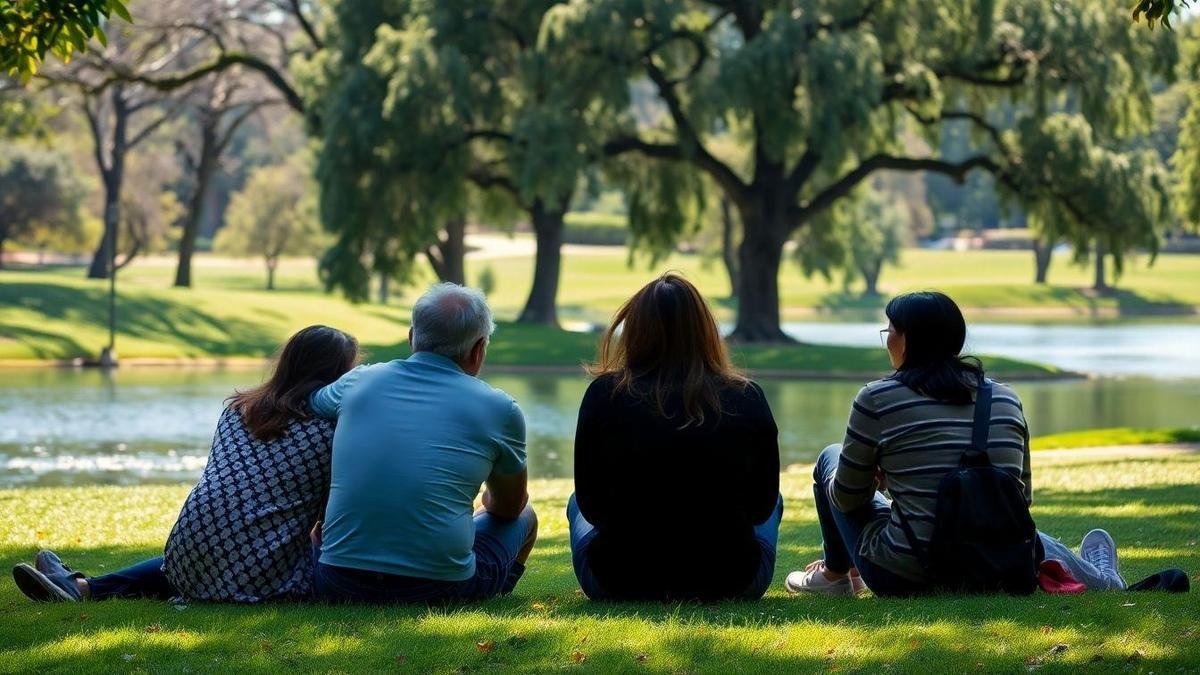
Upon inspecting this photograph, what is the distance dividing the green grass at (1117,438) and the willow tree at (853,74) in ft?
41.8

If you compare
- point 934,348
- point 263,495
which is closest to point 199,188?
point 263,495

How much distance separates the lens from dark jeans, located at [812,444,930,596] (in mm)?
5605

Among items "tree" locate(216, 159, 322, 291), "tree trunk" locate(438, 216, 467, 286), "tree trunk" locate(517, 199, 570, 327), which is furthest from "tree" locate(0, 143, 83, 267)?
"tree trunk" locate(517, 199, 570, 327)

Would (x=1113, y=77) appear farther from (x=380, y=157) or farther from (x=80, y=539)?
(x=80, y=539)

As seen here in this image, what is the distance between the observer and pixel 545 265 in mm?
40250

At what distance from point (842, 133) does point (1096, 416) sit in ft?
29.1

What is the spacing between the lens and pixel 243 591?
5.59 meters

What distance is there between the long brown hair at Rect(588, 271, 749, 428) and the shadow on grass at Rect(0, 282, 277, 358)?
28529 mm

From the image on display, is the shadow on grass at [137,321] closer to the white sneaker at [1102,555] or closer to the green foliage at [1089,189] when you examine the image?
the green foliage at [1089,189]

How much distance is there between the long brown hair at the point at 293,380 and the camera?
5574 millimetres

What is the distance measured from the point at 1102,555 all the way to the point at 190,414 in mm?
17730

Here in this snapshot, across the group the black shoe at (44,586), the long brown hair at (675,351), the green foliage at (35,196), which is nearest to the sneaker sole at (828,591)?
the long brown hair at (675,351)

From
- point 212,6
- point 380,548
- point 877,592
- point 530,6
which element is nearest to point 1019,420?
point 877,592

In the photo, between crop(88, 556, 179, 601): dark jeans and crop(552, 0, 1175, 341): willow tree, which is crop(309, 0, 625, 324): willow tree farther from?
crop(88, 556, 179, 601): dark jeans
